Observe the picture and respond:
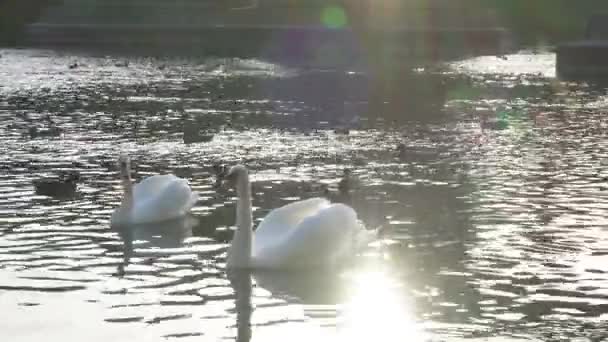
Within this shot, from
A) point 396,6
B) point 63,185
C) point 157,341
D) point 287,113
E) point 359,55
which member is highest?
point 396,6

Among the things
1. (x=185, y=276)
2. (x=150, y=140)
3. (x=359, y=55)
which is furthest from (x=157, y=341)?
(x=359, y=55)

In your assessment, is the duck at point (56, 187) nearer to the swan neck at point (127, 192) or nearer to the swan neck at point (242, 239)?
the swan neck at point (127, 192)

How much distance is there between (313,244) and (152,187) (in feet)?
15.3

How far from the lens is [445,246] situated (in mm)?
15914

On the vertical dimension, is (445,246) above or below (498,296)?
above

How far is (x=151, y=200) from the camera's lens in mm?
17703

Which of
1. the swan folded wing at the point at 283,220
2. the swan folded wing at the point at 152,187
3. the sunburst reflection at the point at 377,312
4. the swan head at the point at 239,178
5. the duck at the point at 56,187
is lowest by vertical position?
the sunburst reflection at the point at 377,312

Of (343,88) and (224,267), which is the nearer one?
(224,267)

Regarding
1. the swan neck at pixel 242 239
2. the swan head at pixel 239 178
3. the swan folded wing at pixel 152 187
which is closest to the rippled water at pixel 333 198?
the swan neck at pixel 242 239

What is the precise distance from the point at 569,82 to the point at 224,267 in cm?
3374

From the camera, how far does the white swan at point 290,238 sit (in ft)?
46.5

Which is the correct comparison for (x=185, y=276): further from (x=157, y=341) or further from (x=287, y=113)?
(x=287, y=113)

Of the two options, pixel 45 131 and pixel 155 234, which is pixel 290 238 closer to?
pixel 155 234

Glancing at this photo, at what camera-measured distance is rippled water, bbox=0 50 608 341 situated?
12.4 metres
